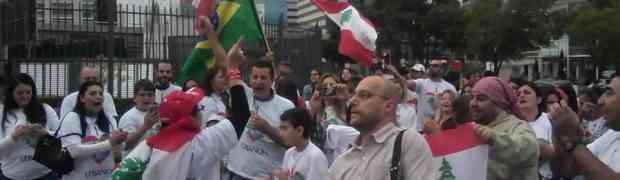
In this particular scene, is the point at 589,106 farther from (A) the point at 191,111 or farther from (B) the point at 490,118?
(A) the point at 191,111

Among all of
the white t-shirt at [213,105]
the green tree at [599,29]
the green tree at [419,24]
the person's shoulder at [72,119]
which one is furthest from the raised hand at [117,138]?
the green tree at [599,29]

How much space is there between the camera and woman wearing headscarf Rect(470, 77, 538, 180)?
523 cm

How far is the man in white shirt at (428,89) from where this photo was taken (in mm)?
12867

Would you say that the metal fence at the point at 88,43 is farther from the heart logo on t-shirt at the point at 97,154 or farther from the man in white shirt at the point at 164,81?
the heart logo on t-shirt at the point at 97,154

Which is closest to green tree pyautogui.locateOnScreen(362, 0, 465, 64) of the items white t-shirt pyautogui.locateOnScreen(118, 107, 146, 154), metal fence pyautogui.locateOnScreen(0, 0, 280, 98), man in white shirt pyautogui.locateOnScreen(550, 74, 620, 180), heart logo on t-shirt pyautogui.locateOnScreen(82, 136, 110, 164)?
metal fence pyautogui.locateOnScreen(0, 0, 280, 98)

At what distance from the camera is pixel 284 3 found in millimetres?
42969

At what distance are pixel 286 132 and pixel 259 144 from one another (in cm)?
52

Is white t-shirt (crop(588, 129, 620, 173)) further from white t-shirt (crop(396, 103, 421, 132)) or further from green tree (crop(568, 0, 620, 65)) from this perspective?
green tree (crop(568, 0, 620, 65))

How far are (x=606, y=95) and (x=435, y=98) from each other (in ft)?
25.3

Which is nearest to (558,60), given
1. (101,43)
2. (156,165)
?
(101,43)

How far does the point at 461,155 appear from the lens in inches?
211

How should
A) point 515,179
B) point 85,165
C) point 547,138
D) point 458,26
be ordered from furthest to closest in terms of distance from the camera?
point 458,26 → point 85,165 → point 547,138 → point 515,179

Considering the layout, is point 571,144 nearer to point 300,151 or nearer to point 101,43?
point 300,151

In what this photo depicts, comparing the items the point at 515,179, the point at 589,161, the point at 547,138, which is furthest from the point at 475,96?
the point at 547,138
